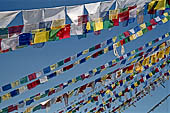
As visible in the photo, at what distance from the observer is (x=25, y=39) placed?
5.11 m

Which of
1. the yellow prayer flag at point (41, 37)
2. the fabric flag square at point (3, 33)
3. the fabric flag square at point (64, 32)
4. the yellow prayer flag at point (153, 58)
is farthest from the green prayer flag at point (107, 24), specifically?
the yellow prayer flag at point (153, 58)

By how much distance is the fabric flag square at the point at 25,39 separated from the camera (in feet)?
16.5

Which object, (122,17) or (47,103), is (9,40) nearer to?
(122,17)

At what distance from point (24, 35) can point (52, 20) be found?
0.70m

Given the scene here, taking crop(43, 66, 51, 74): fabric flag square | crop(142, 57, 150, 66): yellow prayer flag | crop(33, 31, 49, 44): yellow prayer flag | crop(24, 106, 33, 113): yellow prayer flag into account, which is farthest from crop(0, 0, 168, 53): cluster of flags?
crop(142, 57, 150, 66): yellow prayer flag

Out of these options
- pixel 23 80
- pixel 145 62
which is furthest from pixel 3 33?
pixel 145 62

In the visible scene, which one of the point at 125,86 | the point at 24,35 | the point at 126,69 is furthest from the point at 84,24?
the point at 125,86

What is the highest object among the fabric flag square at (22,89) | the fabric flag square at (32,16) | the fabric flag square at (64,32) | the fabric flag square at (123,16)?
the fabric flag square at (32,16)

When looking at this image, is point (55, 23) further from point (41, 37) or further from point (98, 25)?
point (98, 25)

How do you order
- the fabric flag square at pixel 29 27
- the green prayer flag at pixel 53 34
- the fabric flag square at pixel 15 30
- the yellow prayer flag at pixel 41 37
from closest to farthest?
the fabric flag square at pixel 15 30
the fabric flag square at pixel 29 27
the yellow prayer flag at pixel 41 37
the green prayer flag at pixel 53 34

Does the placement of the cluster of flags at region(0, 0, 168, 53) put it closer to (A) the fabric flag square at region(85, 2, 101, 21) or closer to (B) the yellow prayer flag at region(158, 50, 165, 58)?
(A) the fabric flag square at region(85, 2, 101, 21)

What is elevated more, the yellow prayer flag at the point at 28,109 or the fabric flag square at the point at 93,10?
the fabric flag square at the point at 93,10

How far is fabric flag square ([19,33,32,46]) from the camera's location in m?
5.02

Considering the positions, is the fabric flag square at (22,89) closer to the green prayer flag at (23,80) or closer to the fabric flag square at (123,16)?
the green prayer flag at (23,80)
